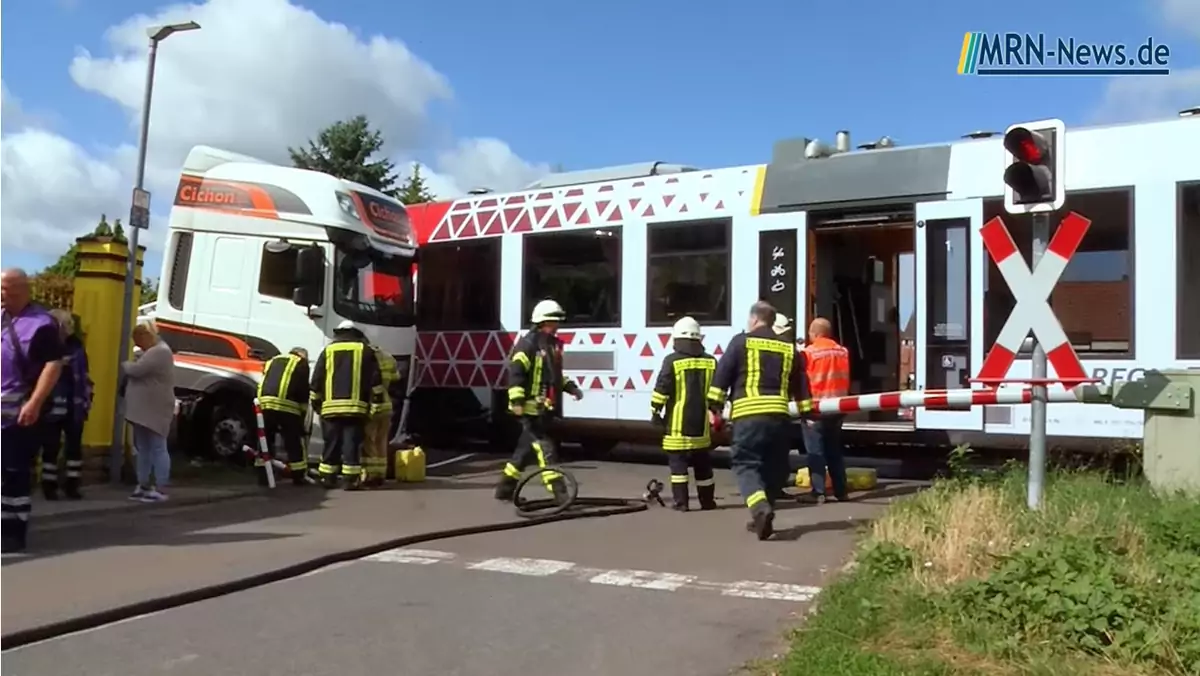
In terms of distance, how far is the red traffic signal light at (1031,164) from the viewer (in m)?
7.09

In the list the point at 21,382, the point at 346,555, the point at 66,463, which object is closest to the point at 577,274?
the point at 66,463

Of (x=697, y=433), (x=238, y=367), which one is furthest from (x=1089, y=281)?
(x=238, y=367)

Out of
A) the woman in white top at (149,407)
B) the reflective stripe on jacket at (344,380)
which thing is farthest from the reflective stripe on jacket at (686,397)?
the woman in white top at (149,407)

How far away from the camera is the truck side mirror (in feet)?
39.7

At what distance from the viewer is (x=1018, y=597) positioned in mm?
5074

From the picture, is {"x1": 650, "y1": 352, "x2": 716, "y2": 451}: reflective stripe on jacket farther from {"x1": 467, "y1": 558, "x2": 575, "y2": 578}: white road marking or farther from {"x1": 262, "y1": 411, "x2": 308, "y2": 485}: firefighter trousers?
{"x1": 262, "y1": 411, "x2": 308, "y2": 485}: firefighter trousers

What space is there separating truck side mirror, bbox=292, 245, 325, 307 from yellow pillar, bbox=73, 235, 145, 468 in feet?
5.48

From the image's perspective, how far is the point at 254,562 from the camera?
281 inches

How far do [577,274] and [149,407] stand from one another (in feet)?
17.1

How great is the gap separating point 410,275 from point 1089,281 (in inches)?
289

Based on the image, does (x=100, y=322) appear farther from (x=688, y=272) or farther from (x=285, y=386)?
(x=688, y=272)

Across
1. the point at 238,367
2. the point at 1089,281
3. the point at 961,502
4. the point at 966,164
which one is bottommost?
the point at 961,502

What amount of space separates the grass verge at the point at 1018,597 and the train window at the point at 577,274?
21.9 ft

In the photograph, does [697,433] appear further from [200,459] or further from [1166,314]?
[200,459]
